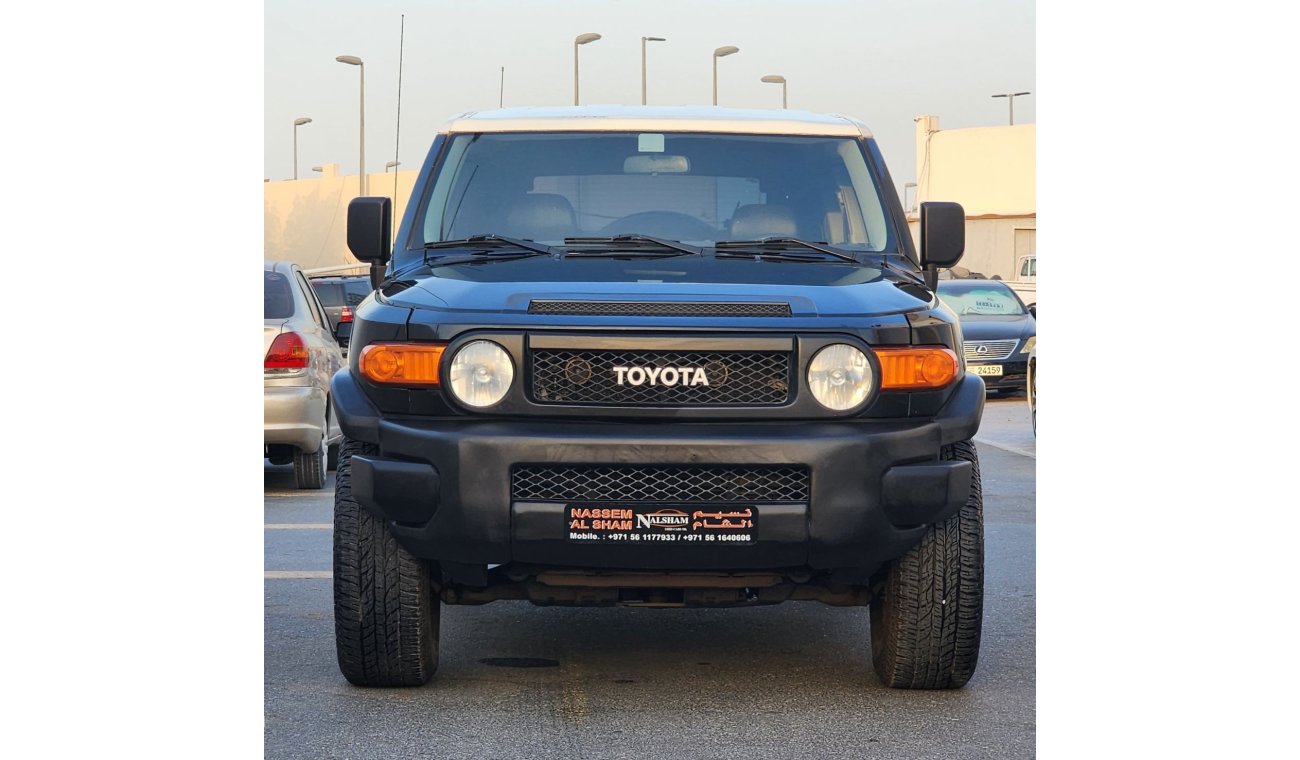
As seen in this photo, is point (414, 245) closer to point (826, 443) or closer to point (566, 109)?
point (566, 109)

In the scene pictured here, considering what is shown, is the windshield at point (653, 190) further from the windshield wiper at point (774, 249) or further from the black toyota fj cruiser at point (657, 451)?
the black toyota fj cruiser at point (657, 451)

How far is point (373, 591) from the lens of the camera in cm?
546

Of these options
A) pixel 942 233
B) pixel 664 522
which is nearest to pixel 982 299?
pixel 942 233

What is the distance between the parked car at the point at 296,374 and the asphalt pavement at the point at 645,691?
11.8 ft

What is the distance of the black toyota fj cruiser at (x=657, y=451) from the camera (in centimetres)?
509

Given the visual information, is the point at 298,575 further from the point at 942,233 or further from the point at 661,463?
the point at 661,463

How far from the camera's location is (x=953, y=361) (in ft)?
17.6

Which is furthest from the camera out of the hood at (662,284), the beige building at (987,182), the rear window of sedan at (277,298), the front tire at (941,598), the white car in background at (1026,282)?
the beige building at (987,182)

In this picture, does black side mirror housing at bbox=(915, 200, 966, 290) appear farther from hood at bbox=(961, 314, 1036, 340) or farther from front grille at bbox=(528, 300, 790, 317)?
hood at bbox=(961, 314, 1036, 340)

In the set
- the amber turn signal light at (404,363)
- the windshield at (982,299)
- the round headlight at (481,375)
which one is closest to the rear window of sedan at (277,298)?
the amber turn signal light at (404,363)

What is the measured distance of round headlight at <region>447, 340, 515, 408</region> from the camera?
17.0ft

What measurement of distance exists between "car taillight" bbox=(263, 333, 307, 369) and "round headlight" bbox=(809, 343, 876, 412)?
6.84 meters
